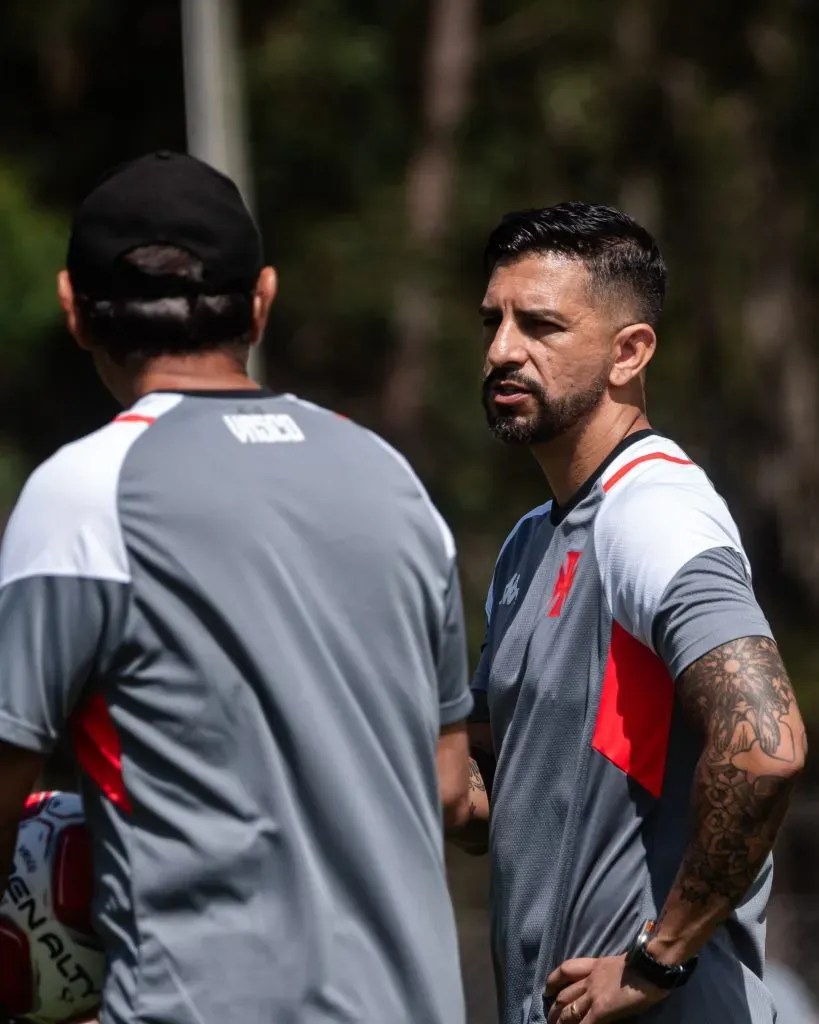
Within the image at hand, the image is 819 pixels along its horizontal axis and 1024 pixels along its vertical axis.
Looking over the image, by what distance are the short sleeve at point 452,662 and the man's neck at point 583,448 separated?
702mm

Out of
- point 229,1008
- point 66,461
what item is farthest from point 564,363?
point 229,1008

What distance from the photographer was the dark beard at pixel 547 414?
12.0 feet

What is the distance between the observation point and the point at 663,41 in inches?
1008

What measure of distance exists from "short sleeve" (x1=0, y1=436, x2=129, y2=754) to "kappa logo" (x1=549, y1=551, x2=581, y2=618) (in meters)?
1.04

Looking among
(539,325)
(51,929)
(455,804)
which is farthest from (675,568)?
(51,929)

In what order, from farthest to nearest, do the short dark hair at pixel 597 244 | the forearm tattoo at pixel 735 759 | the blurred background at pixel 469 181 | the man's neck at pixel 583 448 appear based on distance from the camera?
the blurred background at pixel 469 181 < the short dark hair at pixel 597 244 < the man's neck at pixel 583 448 < the forearm tattoo at pixel 735 759

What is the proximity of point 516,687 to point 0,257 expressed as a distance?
50.8 ft

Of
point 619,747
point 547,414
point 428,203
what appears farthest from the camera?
point 428,203

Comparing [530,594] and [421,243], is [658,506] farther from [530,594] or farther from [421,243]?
[421,243]

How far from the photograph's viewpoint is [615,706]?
128 inches

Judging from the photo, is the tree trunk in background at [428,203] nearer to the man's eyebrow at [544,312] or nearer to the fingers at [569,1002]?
the man's eyebrow at [544,312]

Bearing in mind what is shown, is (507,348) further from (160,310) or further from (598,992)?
(598,992)

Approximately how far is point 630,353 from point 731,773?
1.01 m

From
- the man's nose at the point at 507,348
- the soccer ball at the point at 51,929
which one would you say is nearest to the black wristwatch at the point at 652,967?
the soccer ball at the point at 51,929
